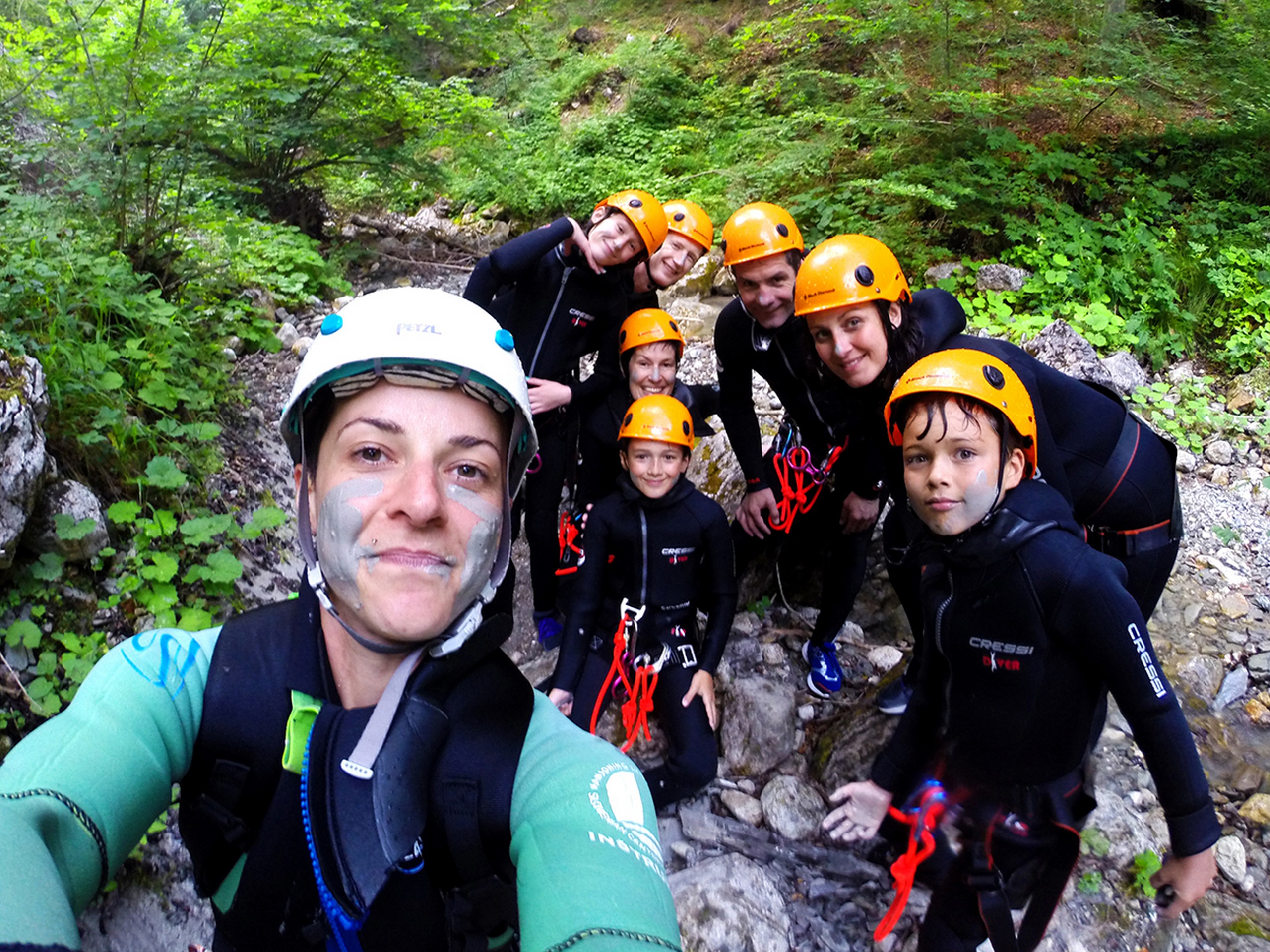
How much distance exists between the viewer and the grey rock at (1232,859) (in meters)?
2.96

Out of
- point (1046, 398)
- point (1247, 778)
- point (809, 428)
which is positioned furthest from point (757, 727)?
point (1247, 778)

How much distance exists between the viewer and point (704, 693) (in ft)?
11.7

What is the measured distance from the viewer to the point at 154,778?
130cm

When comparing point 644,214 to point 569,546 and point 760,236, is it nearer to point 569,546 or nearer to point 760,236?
point 760,236

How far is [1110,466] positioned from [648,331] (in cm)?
262

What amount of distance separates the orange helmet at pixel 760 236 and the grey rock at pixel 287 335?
451 cm

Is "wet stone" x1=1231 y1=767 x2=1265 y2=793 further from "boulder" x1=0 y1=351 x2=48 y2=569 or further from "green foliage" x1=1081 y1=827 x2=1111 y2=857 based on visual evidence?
"boulder" x1=0 y1=351 x2=48 y2=569

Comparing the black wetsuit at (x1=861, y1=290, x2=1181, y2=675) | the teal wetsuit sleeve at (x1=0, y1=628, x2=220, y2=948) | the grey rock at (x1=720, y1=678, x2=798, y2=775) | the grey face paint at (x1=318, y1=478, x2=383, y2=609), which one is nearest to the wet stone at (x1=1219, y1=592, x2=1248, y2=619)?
the black wetsuit at (x1=861, y1=290, x2=1181, y2=675)

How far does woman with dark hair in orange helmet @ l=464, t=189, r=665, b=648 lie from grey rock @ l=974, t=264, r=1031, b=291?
168 inches

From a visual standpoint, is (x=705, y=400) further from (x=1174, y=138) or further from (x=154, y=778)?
(x=1174, y=138)

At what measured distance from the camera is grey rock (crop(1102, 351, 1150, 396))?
581cm

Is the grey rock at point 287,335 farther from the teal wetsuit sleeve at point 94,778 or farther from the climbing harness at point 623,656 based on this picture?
the teal wetsuit sleeve at point 94,778

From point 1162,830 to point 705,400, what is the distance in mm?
3299

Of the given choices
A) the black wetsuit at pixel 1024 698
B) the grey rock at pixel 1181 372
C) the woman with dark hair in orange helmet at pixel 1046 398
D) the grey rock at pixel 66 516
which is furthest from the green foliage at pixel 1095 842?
the grey rock at pixel 66 516
